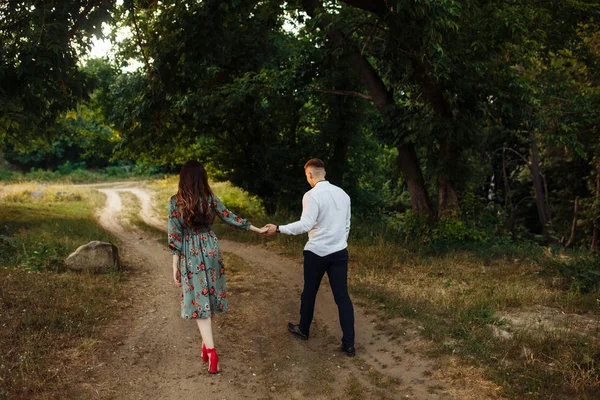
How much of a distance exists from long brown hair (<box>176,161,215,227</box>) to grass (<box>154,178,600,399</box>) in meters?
2.30

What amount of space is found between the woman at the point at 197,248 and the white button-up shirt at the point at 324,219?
83cm

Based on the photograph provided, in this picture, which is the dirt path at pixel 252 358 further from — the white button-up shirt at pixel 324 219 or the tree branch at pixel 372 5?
the tree branch at pixel 372 5

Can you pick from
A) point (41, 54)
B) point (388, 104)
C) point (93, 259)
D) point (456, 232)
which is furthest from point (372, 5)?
point (93, 259)

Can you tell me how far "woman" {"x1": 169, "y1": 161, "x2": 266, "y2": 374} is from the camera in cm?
544

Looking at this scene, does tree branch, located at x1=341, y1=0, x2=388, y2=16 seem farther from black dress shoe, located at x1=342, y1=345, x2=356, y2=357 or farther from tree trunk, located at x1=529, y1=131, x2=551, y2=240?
tree trunk, located at x1=529, y1=131, x2=551, y2=240

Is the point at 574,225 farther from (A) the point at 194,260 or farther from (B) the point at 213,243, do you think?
(A) the point at 194,260

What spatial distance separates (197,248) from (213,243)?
0.59 feet

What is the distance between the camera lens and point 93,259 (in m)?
9.68

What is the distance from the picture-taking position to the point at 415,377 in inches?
216

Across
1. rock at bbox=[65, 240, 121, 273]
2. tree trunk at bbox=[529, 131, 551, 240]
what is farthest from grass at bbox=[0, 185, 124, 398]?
tree trunk at bbox=[529, 131, 551, 240]

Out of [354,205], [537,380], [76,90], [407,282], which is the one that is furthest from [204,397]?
[354,205]

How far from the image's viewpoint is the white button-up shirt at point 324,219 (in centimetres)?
580

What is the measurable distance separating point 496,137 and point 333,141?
10.4 metres

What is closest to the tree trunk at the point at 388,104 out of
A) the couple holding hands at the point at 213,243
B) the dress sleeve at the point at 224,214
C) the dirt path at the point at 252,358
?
the dirt path at the point at 252,358
